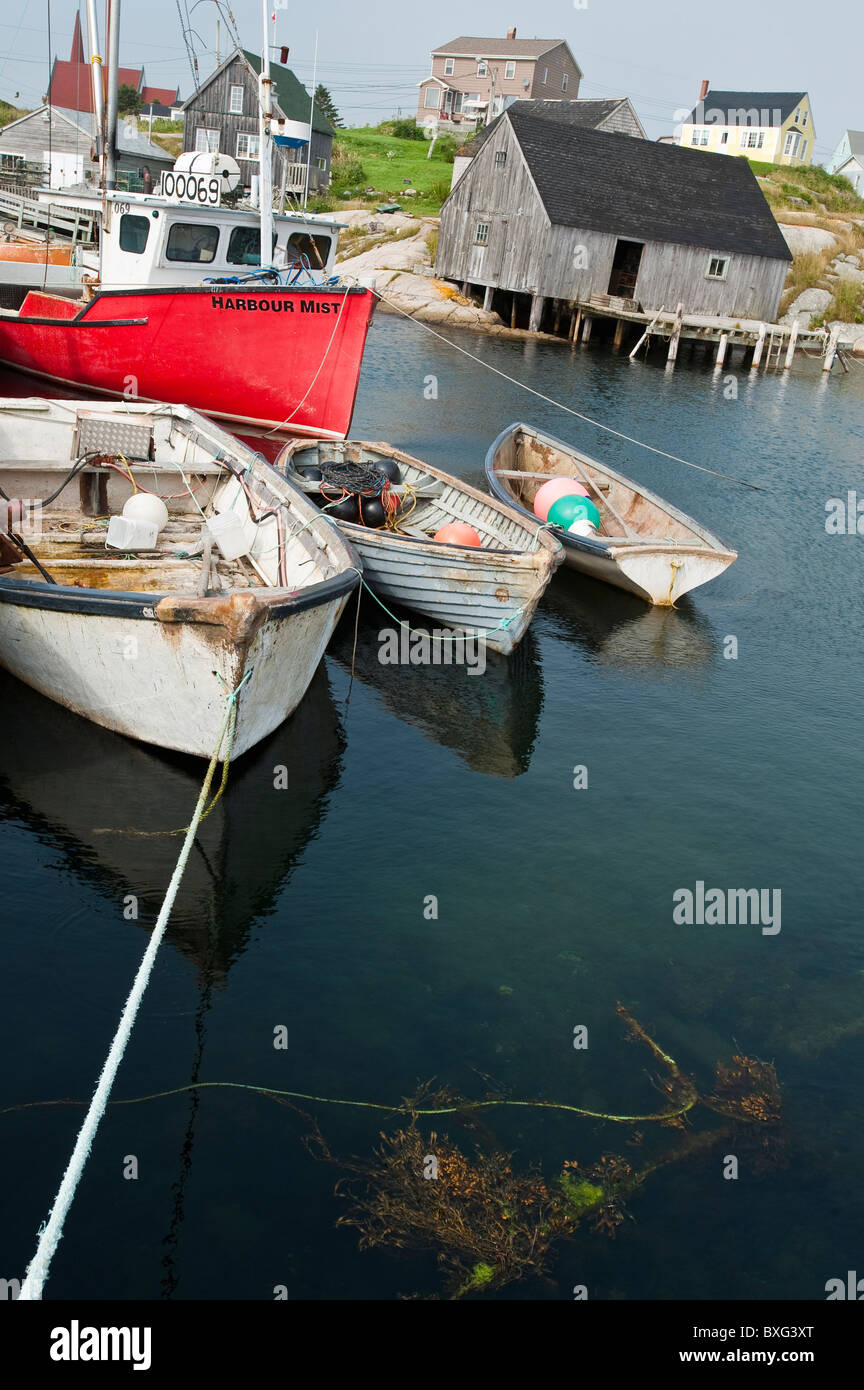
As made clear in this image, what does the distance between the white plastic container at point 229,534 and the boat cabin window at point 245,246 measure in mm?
11489

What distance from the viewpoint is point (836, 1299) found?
5.79 metres

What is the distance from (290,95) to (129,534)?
57800mm

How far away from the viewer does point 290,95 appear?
59.3 m

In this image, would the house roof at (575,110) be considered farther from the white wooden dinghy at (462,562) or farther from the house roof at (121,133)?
the white wooden dinghy at (462,562)

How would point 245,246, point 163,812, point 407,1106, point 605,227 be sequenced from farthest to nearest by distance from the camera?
point 605,227, point 245,246, point 163,812, point 407,1106

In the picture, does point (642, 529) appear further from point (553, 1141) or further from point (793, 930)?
point (553, 1141)

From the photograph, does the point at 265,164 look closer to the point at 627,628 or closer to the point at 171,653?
the point at 627,628

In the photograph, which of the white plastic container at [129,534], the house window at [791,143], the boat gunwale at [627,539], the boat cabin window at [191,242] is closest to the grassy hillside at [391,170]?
the house window at [791,143]

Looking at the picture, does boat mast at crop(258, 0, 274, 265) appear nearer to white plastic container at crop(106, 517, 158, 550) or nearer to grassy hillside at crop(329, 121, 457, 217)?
white plastic container at crop(106, 517, 158, 550)

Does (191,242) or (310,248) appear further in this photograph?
(310,248)

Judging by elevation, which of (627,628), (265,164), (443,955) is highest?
(265,164)

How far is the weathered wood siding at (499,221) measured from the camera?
43219mm

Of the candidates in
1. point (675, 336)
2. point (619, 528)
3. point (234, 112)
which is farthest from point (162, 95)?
point (619, 528)

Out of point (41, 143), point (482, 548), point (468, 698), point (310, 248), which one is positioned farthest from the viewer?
point (41, 143)
